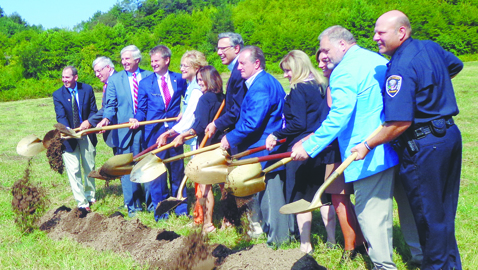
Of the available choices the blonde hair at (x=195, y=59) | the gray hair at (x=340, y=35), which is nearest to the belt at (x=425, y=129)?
the gray hair at (x=340, y=35)

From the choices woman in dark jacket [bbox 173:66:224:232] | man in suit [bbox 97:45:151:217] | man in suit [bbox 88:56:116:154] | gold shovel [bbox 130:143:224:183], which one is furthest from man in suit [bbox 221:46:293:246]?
man in suit [bbox 88:56:116:154]

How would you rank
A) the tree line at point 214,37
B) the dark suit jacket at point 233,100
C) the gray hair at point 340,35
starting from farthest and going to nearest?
the tree line at point 214,37, the dark suit jacket at point 233,100, the gray hair at point 340,35

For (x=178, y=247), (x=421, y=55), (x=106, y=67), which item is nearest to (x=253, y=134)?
(x=178, y=247)

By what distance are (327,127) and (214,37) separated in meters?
46.9

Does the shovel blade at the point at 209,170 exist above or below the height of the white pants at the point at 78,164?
above

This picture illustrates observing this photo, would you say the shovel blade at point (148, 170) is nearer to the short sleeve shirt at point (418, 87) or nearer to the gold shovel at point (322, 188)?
the gold shovel at point (322, 188)

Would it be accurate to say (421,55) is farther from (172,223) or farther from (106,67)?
(106,67)

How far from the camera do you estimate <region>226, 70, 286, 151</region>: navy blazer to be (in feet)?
13.3

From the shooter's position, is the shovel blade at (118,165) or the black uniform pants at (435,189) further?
the shovel blade at (118,165)

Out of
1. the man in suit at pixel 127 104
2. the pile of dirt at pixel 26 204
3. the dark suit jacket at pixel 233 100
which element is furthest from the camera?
the man in suit at pixel 127 104

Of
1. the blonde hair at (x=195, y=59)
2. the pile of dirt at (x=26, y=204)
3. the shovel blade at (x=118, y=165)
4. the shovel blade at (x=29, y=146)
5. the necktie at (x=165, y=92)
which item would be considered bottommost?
the pile of dirt at (x=26, y=204)

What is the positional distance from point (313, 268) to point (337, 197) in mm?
716

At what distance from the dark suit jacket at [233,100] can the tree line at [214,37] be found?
30286mm

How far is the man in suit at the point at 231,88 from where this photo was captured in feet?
14.7
